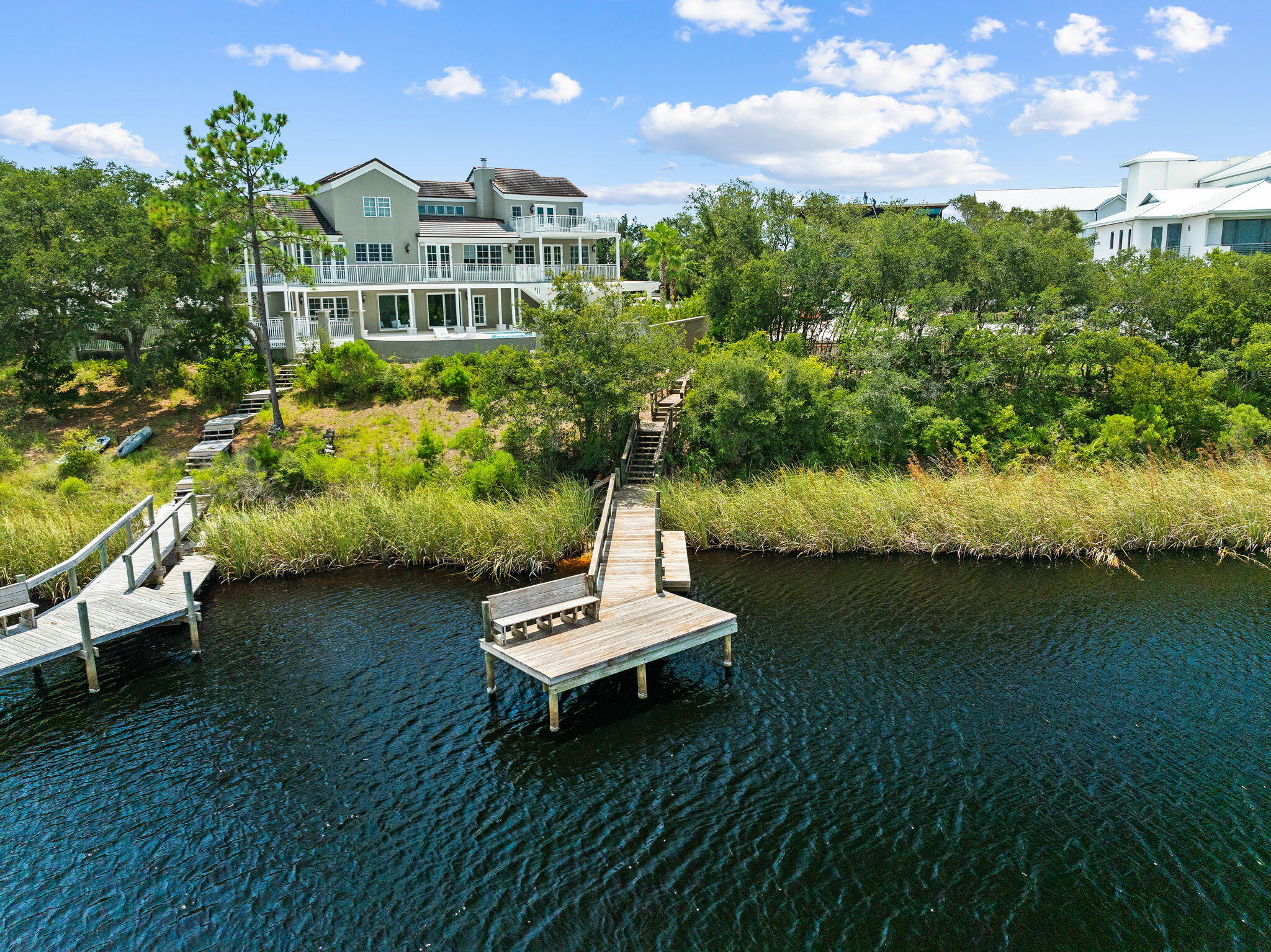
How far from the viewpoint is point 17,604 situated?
16.2m

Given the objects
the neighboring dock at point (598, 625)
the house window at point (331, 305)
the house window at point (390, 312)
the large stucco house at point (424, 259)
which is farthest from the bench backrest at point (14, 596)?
the house window at point (390, 312)

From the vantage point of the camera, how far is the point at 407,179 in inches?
1660

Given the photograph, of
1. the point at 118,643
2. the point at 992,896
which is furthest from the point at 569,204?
the point at 992,896

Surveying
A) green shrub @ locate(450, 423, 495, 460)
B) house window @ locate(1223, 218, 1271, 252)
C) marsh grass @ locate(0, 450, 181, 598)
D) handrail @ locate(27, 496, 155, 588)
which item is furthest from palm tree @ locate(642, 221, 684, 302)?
handrail @ locate(27, 496, 155, 588)

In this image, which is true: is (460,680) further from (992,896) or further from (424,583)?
(992,896)

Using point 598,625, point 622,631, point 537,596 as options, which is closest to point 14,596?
point 537,596

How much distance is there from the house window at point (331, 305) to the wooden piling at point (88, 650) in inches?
1096

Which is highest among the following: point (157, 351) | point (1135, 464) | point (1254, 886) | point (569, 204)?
point (569, 204)

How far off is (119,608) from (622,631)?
10.8m

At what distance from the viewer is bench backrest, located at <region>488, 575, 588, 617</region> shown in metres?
15.1

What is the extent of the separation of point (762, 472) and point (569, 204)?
28.7 m

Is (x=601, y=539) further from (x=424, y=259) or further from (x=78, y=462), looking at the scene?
(x=424, y=259)

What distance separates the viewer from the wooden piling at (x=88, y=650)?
1512cm

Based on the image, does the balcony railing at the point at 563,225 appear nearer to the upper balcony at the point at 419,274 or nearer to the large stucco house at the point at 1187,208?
the upper balcony at the point at 419,274
